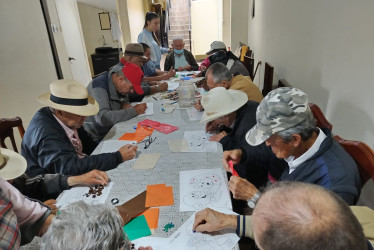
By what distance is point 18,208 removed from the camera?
1022 millimetres

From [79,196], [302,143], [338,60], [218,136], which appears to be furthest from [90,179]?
[338,60]

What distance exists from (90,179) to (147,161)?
0.36 m

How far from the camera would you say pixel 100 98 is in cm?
222

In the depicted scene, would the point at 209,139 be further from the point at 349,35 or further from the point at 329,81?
the point at 349,35

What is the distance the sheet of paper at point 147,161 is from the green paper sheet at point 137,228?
1.43 ft

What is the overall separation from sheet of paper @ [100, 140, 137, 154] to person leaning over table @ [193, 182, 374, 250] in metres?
1.35

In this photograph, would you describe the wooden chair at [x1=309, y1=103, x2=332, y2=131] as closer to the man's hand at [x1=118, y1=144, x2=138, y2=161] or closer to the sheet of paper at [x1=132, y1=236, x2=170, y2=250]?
the sheet of paper at [x1=132, y1=236, x2=170, y2=250]

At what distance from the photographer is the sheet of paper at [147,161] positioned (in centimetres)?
150

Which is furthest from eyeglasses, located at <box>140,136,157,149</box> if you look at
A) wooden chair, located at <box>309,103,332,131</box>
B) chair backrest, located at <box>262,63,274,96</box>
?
chair backrest, located at <box>262,63,274,96</box>

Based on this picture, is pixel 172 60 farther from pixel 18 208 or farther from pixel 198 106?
pixel 18 208

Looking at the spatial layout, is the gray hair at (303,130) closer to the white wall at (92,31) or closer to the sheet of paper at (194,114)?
the sheet of paper at (194,114)

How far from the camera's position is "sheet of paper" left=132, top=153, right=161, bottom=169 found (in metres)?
1.50

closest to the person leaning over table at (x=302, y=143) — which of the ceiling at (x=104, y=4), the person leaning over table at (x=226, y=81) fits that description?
the person leaning over table at (x=226, y=81)

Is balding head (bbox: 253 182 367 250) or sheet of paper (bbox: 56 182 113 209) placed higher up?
balding head (bbox: 253 182 367 250)
